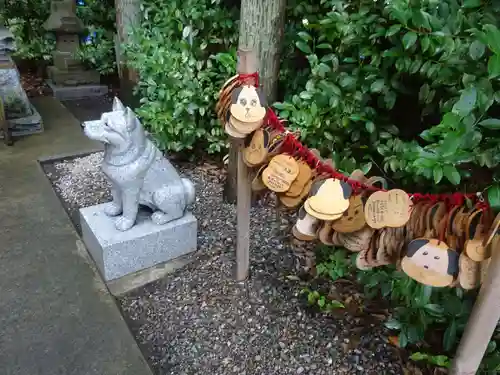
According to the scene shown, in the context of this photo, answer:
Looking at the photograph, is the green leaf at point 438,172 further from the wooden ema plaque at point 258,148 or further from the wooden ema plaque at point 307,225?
the wooden ema plaque at point 258,148

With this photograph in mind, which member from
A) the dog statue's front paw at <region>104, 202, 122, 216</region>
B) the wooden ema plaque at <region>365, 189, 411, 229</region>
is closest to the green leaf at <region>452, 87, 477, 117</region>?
the wooden ema plaque at <region>365, 189, 411, 229</region>

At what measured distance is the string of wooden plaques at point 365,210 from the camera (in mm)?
1475

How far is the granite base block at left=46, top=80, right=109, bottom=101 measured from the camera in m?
5.88

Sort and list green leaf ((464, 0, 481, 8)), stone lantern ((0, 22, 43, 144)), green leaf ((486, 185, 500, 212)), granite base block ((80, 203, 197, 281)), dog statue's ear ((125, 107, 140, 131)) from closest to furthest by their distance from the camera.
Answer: green leaf ((486, 185, 500, 212)), green leaf ((464, 0, 481, 8)), dog statue's ear ((125, 107, 140, 131)), granite base block ((80, 203, 197, 281)), stone lantern ((0, 22, 43, 144))

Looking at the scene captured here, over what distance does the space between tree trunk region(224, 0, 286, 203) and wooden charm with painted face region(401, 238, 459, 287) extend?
66.2 inches

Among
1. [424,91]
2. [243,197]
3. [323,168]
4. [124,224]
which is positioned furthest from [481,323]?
[124,224]

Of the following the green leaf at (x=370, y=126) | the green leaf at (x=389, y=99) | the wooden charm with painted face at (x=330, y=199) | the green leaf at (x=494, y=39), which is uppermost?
the green leaf at (x=494, y=39)

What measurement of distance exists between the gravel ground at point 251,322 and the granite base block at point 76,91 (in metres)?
3.73

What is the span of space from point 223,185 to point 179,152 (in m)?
0.59

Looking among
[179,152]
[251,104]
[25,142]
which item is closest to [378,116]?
[251,104]

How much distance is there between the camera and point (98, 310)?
2447 millimetres

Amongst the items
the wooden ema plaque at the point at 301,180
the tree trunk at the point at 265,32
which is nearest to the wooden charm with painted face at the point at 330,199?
the wooden ema plaque at the point at 301,180

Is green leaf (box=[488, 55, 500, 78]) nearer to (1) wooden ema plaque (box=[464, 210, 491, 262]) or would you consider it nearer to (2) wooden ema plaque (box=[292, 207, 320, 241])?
(1) wooden ema plaque (box=[464, 210, 491, 262])

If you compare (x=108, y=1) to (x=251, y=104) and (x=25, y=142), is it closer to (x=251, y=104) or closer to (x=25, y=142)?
(x=25, y=142)
